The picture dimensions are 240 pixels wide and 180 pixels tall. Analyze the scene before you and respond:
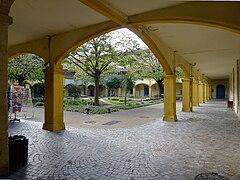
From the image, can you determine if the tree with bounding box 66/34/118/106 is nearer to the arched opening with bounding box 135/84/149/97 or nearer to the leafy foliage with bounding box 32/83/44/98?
the leafy foliage with bounding box 32/83/44/98

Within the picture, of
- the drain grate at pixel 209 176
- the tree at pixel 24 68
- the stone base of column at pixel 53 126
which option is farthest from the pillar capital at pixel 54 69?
the tree at pixel 24 68

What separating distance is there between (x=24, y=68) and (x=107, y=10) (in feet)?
48.2

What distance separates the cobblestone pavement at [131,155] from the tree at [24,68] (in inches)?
432

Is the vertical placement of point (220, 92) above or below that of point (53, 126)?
above

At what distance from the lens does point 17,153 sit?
407 cm

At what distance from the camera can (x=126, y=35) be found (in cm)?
1658

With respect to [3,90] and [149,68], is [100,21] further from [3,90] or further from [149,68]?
[149,68]

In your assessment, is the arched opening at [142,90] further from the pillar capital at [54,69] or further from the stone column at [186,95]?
the pillar capital at [54,69]

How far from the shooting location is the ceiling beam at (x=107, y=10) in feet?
14.3

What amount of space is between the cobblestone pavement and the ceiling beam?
11.5ft

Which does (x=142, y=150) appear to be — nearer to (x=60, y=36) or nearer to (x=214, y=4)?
(x=214, y=4)

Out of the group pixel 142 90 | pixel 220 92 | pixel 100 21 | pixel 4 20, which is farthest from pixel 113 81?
pixel 220 92

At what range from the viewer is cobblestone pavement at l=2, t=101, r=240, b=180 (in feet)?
12.5

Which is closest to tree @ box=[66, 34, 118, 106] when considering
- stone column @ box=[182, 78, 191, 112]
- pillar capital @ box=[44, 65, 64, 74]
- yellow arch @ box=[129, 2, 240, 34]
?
stone column @ box=[182, 78, 191, 112]
